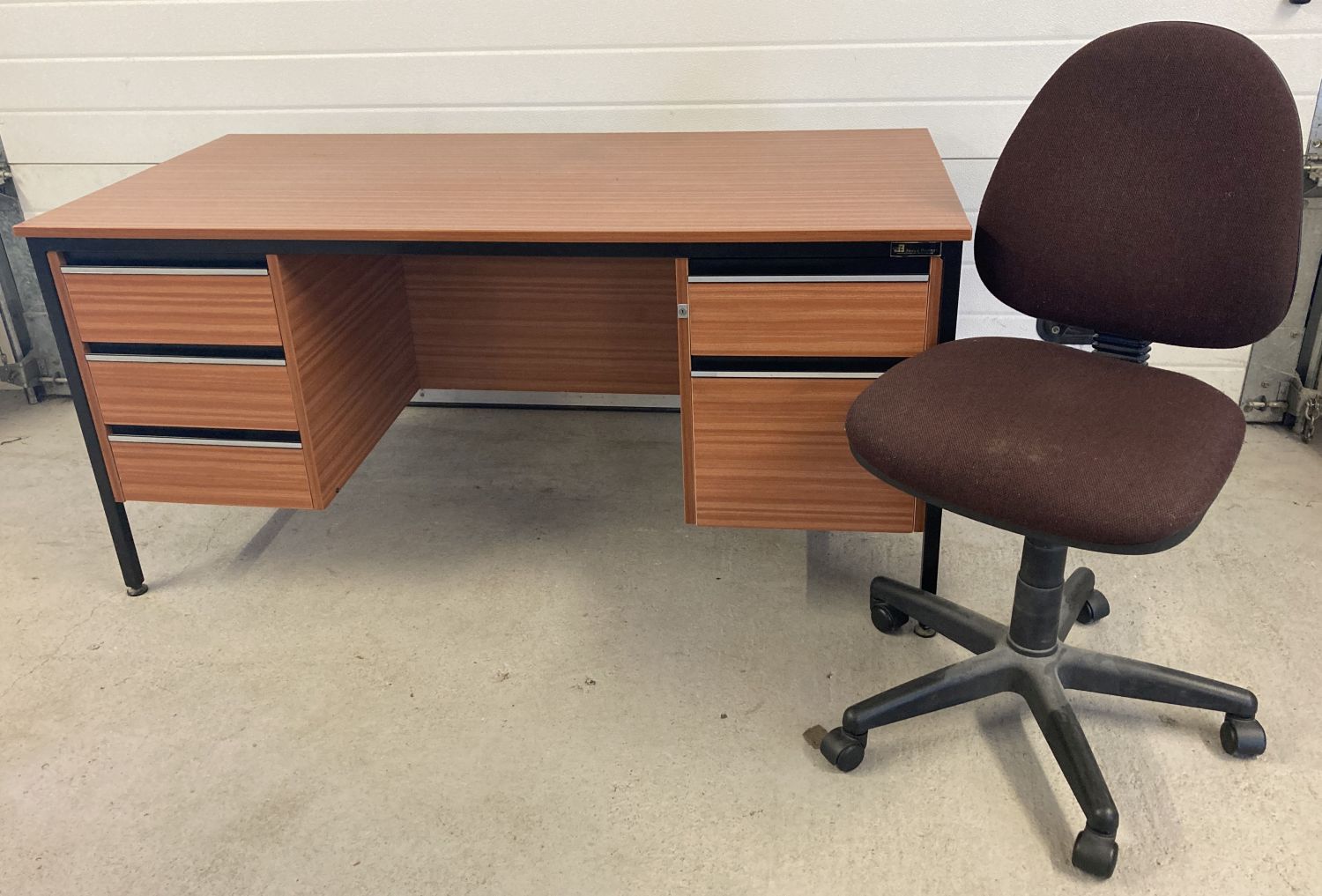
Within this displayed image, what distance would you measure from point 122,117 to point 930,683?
7.77ft

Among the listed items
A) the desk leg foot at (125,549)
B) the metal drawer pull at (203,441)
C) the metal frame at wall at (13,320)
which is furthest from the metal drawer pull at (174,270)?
the metal frame at wall at (13,320)

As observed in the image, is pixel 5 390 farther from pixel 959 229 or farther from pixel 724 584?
pixel 959 229

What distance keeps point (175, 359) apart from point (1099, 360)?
1.60 m

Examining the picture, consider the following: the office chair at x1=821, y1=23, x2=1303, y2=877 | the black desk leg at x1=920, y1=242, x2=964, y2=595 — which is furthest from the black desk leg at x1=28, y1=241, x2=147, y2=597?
the black desk leg at x1=920, y1=242, x2=964, y2=595

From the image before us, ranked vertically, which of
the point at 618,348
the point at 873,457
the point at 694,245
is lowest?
the point at 618,348

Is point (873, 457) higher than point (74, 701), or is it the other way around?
point (873, 457)

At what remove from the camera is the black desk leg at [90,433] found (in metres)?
1.91

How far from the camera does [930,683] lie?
1679 mm

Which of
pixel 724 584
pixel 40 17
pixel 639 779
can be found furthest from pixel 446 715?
pixel 40 17

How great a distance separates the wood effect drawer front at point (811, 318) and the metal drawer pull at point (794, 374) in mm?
32

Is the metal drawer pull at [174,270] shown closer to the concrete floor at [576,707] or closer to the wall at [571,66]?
the concrete floor at [576,707]

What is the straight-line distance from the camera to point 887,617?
6.48 ft

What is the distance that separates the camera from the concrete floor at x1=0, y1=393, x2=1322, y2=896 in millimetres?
1544

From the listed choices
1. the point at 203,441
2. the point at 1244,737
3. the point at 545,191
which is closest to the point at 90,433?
the point at 203,441
